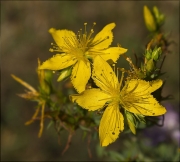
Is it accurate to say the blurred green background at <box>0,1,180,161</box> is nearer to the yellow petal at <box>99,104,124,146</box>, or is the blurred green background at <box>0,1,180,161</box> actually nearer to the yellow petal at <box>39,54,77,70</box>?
the yellow petal at <box>39,54,77,70</box>

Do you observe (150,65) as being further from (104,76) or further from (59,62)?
(59,62)

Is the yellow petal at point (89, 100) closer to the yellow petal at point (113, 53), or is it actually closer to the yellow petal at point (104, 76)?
the yellow petal at point (104, 76)

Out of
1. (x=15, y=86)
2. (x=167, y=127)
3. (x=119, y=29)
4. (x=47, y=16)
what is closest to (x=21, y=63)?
(x=15, y=86)

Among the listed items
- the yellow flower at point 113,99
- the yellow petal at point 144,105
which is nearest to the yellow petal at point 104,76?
the yellow flower at point 113,99

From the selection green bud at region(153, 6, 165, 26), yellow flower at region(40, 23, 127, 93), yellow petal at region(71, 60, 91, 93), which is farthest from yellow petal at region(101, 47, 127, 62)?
green bud at region(153, 6, 165, 26)

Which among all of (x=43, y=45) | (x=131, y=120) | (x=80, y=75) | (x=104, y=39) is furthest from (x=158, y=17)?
(x=43, y=45)
